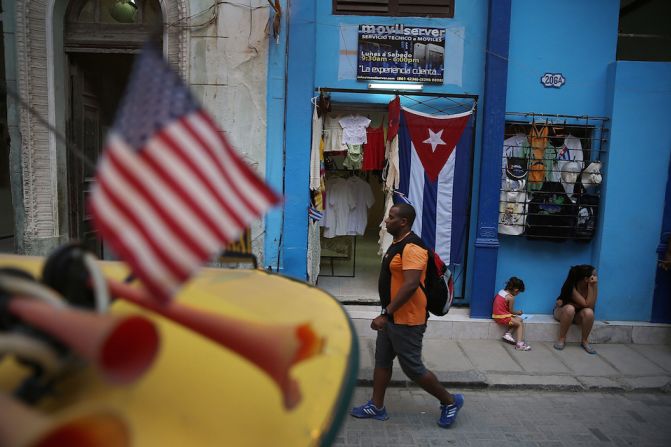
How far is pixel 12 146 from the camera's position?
21.4ft

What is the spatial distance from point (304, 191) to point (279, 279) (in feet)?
13.8

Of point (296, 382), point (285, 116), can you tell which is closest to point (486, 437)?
point (296, 382)

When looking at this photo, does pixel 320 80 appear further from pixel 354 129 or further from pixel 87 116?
pixel 87 116

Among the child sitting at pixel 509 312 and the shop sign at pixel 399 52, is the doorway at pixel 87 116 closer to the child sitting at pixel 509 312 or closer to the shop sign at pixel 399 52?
the shop sign at pixel 399 52

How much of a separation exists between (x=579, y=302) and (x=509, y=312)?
91 cm

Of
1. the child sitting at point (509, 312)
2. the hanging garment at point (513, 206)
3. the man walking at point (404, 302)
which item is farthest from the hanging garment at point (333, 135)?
the child sitting at point (509, 312)

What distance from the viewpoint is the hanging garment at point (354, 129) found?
6730 mm

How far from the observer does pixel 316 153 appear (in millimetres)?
6676

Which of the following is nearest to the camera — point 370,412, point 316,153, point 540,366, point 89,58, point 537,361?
point 370,412

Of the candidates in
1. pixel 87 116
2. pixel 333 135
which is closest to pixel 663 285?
pixel 333 135

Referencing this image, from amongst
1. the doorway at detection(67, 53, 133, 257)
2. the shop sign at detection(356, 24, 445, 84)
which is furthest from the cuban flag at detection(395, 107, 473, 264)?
the doorway at detection(67, 53, 133, 257)

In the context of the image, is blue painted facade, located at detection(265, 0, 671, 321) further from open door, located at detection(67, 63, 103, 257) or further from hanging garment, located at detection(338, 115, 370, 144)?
open door, located at detection(67, 63, 103, 257)

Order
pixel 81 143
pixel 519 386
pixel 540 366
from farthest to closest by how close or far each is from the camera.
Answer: pixel 81 143
pixel 540 366
pixel 519 386

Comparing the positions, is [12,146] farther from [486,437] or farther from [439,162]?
[486,437]
